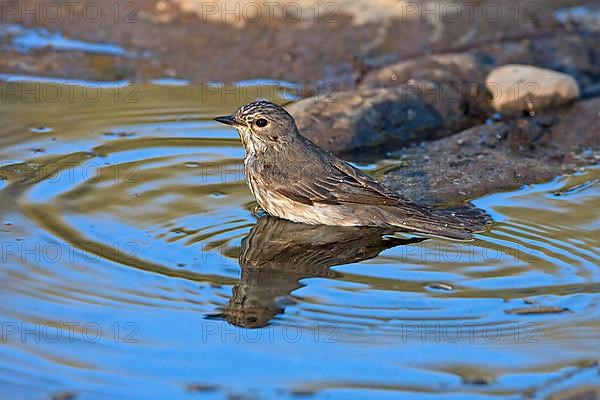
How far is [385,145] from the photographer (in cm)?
1054

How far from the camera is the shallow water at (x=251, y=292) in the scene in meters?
5.59

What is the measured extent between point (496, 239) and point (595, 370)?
7.04ft

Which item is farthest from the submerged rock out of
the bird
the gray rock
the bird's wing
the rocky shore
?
the bird's wing

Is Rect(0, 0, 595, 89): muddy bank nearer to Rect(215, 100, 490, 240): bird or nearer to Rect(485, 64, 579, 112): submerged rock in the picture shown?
Rect(485, 64, 579, 112): submerged rock

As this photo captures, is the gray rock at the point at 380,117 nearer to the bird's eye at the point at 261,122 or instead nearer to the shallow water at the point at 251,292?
the shallow water at the point at 251,292

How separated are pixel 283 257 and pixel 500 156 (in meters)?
3.19

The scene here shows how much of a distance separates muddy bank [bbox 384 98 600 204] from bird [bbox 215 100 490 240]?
766mm

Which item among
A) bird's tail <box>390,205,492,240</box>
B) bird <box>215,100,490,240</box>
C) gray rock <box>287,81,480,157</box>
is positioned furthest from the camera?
gray rock <box>287,81,480,157</box>

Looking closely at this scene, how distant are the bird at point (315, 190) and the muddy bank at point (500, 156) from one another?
77cm

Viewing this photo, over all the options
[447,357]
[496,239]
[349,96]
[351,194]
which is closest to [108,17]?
[349,96]

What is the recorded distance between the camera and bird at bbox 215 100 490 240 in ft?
26.2

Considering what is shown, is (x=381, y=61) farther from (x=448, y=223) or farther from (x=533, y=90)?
(x=448, y=223)

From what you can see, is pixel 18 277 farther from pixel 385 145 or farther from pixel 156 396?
pixel 385 145

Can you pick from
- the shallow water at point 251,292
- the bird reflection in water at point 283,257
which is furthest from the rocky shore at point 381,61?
the bird reflection in water at point 283,257
